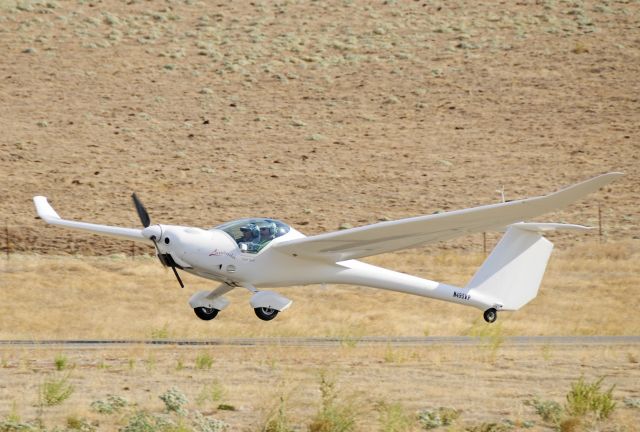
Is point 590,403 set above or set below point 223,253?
below

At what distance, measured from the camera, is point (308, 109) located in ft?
204

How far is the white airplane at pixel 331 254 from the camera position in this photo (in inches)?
902

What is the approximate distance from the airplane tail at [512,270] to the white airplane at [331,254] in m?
0.02

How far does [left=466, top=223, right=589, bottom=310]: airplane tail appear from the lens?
82.9ft

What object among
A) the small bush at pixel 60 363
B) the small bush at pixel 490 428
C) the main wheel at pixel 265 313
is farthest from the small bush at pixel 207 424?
the main wheel at pixel 265 313

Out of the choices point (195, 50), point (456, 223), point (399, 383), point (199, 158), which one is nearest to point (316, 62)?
point (195, 50)

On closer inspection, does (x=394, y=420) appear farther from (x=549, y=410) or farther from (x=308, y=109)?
(x=308, y=109)

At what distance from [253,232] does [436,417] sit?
9544mm

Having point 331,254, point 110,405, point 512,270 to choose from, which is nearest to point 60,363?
point 110,405

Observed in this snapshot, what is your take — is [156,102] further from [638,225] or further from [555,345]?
[555,345]

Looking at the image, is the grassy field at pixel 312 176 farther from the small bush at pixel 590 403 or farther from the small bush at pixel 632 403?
the small bush at pixel 590 403

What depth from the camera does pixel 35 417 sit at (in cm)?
1503

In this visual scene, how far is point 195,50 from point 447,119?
1570 centimetres

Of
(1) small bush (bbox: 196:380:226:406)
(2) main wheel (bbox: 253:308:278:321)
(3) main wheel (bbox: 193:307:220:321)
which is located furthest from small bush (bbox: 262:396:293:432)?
(3) main wheel (bbox: 193:307:220:321)
